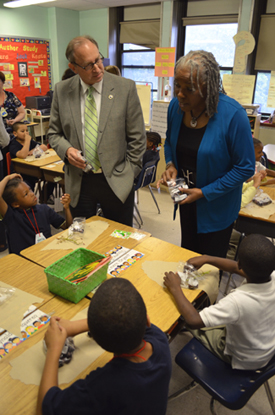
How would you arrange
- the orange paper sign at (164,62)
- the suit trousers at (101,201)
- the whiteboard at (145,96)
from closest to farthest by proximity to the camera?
the suit trousers at (101,201), the orange paper sign at (164,62), the whiteboard at (145,96)

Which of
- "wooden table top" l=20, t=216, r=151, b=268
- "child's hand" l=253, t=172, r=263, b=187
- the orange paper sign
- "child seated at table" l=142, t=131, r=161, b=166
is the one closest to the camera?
"wooden table top" l=20, t=216, r=151, b=268

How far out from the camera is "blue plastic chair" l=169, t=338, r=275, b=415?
3.96 feet

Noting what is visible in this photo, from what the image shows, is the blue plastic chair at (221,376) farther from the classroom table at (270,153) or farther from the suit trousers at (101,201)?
the classroom table at (270,153)

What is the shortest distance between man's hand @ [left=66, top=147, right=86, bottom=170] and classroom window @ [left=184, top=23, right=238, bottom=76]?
14.3ft

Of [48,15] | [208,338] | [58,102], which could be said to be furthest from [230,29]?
[208,338]

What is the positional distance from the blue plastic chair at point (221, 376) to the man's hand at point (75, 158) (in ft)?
3.75

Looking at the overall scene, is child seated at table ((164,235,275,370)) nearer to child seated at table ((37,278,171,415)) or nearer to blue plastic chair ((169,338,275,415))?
blue plastic chair ((169,338,275,415))

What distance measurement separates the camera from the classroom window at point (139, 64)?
6555 millimetres

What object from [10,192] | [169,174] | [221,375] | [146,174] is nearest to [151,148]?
[146,174]

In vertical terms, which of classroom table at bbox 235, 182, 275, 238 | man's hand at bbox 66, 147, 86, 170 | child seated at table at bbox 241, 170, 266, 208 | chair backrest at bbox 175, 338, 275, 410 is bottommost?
chair backrest at bbox 175, 338, 275, 410

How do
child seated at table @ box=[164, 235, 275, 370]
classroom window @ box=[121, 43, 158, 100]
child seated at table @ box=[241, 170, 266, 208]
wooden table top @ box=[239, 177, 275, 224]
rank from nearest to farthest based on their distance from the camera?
1. child seated at table @ box=[164, 235, 275, 370]
2. wooden table top @ box=[239, 177, 275, 224]
3. child seated at table @ box=[241, 170, 266, 208]
4. classroom window @ box=[121, 43, 158, 100]

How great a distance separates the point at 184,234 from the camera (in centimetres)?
201

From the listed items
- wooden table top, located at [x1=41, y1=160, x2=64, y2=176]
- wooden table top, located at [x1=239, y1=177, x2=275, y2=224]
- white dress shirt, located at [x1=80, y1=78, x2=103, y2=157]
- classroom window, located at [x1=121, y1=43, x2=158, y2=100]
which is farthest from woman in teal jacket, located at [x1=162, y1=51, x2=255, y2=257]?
classroom window, located at [x1=121, y1=43, x2=158, y2=100]

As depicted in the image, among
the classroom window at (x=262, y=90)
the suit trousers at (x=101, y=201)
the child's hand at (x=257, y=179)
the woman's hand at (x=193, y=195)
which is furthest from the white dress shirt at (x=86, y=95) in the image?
the classroom window at (x=262, y=90)
